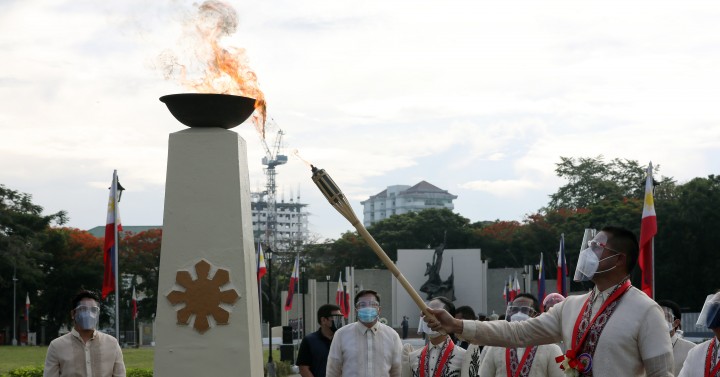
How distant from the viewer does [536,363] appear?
923 centimetres

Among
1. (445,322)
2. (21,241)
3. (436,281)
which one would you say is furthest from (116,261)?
(436,281)

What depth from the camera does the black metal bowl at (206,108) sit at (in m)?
9.49

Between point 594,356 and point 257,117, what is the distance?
5261 millimetres

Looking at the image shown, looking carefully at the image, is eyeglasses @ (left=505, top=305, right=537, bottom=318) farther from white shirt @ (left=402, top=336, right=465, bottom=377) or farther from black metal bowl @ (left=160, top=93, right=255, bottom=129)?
black metal bowl @ (left=160, top=93, right=255, bottom=129)

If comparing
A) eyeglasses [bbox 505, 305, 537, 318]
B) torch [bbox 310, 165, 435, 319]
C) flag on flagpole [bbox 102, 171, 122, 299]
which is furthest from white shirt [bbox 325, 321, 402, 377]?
flag on flagpole [bbox 102, 171, 122, 299]

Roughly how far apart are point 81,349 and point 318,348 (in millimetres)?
2698

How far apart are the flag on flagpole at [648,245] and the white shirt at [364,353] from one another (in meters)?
5.73

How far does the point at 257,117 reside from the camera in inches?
406

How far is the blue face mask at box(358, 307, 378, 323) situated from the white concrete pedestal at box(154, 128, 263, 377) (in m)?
1.13

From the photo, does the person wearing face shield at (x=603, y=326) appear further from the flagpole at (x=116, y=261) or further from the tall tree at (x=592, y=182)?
the tall tree at (x=592, y=182)

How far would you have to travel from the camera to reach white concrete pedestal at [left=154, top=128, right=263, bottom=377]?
368 inches

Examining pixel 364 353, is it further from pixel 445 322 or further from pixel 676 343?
pixel 445 322

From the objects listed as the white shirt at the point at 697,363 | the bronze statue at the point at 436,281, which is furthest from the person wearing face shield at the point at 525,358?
the bronze statue at the point at 436,281

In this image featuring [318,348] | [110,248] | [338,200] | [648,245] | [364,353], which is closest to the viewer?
[338,200]
